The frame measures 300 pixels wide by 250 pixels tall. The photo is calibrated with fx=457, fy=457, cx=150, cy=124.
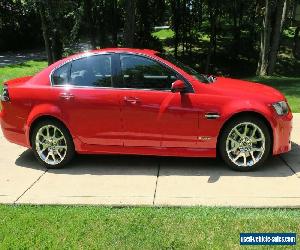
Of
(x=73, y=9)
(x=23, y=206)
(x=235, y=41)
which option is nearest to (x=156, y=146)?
(x=23, y=206)

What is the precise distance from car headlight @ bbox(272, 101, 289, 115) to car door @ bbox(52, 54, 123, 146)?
2083mm

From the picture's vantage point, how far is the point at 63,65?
21.4ft

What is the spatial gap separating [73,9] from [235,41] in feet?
43.5

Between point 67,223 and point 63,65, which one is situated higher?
point 63,65

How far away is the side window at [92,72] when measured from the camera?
20.7 ft

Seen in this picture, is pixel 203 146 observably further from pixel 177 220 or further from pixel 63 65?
pixel 63 65

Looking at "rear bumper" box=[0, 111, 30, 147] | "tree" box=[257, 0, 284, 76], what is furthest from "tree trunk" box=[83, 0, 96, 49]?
"rear bumper" box=[0, 111, 30, 147]

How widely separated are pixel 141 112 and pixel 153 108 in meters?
0.17

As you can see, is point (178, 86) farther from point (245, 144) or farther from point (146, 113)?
point (245, 144)

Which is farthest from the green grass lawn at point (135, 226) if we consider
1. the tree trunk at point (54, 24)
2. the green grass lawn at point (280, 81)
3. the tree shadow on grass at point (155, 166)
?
the tree trunk at point (54, 24)

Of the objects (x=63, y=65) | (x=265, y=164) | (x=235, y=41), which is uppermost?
(x=63, y=65)

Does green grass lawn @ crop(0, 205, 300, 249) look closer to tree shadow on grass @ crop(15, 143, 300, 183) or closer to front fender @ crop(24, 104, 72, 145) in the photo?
tree shadow on grass @ crop(15, 143, 300, 183)

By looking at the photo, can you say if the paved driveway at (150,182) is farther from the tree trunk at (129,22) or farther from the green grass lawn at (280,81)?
the tree trunk at (129,22)

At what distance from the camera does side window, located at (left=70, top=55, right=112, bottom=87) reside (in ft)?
20.7
